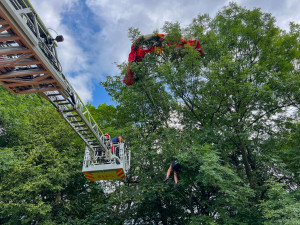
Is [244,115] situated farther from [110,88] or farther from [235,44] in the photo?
[110,88]

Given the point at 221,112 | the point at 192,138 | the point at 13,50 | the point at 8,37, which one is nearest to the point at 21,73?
the point at 13,50

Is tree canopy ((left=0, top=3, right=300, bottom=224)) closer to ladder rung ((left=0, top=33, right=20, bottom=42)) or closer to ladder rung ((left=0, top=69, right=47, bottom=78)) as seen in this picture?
ladder rung ((left=0, top=69, right=47, bottom=78))

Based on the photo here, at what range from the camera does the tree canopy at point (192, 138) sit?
10633mm

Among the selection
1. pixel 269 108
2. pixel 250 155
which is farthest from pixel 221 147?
pixel 269 108

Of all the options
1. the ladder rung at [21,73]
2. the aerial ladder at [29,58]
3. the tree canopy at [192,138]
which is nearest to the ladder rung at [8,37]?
the aerial ladder at [29,58]

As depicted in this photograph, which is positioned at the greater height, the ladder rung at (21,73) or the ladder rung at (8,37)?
the ladder rung at (21,73)

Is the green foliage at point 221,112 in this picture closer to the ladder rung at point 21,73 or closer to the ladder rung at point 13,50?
the ladder rung at point 21,73

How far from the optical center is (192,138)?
11.6 meters

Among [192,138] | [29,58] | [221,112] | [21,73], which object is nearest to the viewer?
[29,58]

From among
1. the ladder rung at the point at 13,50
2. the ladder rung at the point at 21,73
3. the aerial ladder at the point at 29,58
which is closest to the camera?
the aerial ladder at the point at 29,58

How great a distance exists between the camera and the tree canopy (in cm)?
1063

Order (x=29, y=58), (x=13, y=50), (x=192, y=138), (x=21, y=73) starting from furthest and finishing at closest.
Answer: (x=192, y=138)
(x=21, y=73)
(x=29, y=58)
(x=13, y=50)

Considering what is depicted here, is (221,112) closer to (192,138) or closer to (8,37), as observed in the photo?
(192,138)

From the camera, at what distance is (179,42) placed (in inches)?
481
